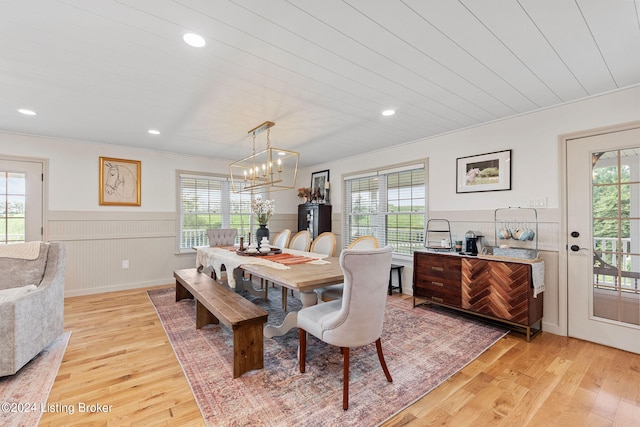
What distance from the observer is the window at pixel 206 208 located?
17.4ft

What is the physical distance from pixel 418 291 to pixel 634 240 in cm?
205

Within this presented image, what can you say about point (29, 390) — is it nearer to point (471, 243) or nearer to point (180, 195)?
point (180, 195)

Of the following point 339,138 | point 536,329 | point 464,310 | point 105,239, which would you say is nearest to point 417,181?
point 339,138

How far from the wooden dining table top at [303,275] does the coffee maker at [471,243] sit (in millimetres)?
1649

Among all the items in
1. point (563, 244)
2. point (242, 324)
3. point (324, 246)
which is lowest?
point (242, 324)

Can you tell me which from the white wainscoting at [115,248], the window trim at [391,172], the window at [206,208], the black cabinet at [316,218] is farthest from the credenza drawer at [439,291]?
the white wainscoting at [115,248]

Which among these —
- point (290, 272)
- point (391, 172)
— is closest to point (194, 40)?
point (290, 272)

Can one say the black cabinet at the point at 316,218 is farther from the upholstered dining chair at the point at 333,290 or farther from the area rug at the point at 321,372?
the area rug at the point at 321,372

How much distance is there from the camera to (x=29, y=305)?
2.20 metres

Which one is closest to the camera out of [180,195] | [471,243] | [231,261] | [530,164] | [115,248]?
[231,261]

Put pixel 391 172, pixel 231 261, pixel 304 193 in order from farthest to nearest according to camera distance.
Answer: pixel 304 193, pixel 391 172, pixel 231 261

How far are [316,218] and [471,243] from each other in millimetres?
2918

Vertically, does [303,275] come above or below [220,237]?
below

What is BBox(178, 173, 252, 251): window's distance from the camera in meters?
5.30
